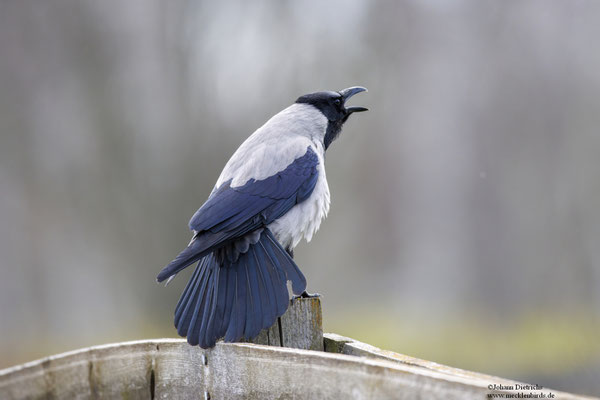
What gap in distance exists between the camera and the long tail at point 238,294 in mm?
2779

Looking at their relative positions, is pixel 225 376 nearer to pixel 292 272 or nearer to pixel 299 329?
pixel 299 329

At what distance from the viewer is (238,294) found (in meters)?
3.06

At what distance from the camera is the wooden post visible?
2809 mm

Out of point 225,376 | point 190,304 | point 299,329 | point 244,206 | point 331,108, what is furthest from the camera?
point 331,108

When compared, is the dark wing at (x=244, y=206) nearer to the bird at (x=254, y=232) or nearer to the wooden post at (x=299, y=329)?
the bird at (x=254, y=232)

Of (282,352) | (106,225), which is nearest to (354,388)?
(282,352)

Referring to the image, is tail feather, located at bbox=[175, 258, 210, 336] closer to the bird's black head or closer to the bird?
the bird

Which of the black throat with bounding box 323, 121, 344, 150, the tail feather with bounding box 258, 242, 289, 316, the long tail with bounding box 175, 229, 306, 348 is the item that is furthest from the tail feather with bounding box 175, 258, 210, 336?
the black throat with bounding box 323, 121, 344, 150

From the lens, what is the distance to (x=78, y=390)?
220 centimetres

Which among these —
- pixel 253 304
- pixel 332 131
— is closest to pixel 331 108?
pixel 332 131

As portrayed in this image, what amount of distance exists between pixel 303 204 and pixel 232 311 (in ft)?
3.40

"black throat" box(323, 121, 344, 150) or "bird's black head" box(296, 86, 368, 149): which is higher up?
"bird's black head" box(296, 86, 368, 149)

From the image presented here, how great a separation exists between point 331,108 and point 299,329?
2.05m

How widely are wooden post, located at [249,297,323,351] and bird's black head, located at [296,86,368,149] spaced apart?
177cm
